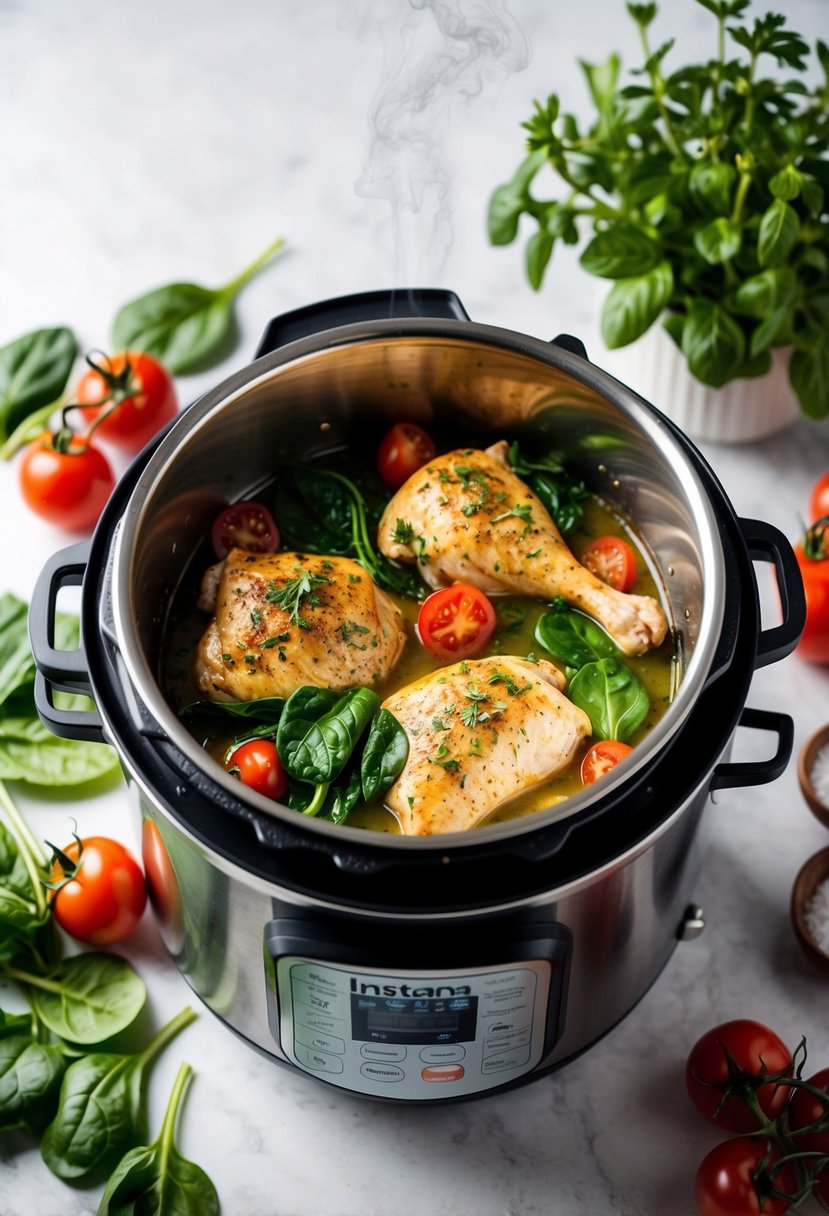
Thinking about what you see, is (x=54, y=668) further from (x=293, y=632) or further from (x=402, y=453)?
(x=402, y=453)

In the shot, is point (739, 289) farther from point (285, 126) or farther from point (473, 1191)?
point (473, 1191)

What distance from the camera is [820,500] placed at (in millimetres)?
3158

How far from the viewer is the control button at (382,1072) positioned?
219cm

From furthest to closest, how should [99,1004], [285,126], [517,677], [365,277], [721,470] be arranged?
[285,126], [365,277], [721,470], [99,1004], [517,677]

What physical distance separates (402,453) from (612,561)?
1.57 feet

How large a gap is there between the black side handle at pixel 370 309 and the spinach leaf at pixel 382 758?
79cm

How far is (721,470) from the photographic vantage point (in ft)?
11.1

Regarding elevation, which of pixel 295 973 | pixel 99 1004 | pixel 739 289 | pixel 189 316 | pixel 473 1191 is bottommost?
pixel 473 1191

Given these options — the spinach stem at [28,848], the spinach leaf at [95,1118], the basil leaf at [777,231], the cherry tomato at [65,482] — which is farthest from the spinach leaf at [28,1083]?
the basil leaf at [777,231]

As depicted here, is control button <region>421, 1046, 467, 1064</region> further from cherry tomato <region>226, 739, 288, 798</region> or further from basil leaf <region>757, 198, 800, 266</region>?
basil leaf <region>757, 198, 800, 266</region>

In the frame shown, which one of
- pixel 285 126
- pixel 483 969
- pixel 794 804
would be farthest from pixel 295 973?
pixel 285 126

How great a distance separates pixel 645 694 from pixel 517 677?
0.79 ft

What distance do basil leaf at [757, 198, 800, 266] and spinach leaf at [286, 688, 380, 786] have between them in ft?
4.16

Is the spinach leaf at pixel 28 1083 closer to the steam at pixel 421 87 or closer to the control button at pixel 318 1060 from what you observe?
the control button at pixel 318 1060
